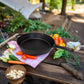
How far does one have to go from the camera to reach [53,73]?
126cm

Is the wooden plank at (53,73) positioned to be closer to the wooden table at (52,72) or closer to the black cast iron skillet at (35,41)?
the wooden table at (52,72)

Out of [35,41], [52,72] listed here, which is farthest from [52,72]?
[35,41]

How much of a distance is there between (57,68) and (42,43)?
1.87ft

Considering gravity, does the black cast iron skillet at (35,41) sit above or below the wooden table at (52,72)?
above

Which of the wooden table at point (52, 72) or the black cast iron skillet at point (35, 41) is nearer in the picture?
the wooden table at point (52, 72)

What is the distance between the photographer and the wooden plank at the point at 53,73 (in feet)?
3.75

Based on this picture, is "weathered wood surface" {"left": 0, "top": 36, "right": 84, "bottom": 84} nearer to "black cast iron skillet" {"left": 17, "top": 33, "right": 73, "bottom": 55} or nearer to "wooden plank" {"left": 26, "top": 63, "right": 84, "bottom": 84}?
"wooden plank" {"left": 26, "top": 63, "right": 84, "bottom": 84}

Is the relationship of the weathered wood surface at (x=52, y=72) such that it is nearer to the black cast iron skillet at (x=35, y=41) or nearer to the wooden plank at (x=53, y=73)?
the wooden plank at (x=53, y=73)

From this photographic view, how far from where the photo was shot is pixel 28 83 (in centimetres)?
213

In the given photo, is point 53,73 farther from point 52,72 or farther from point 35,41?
point 35,41

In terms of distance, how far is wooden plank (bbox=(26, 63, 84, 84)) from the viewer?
1143 mm

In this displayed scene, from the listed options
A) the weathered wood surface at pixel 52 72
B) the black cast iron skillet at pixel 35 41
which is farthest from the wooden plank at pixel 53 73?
the black cast iron skillet at pixel 35 41

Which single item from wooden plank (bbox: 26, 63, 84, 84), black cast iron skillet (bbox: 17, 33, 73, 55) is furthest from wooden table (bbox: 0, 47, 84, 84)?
black cast iron skillet (bbox: 17, 33, 73, 55)

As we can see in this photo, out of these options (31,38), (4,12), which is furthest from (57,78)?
(4,12)
